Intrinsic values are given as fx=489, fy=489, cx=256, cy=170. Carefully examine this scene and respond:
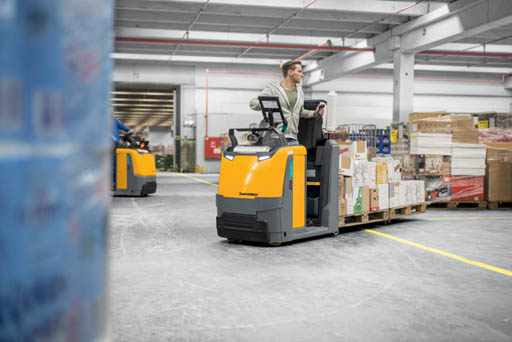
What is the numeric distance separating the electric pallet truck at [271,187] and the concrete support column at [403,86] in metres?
11.6

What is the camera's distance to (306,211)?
5.80m

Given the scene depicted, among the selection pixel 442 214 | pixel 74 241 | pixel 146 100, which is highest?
pixel 146 100

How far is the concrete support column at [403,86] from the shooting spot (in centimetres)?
1642

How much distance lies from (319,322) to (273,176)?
2282mm

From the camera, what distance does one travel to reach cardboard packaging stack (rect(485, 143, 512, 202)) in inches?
374

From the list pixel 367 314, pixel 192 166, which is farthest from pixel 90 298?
pixel 192 166

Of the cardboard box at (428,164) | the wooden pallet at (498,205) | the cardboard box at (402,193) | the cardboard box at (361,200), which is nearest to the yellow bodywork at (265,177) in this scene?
the cardboard box at (361,200)

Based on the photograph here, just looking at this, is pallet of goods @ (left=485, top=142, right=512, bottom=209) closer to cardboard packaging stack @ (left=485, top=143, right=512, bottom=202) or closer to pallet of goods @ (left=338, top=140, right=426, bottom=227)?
cardboard packaging stack @ (left=485, top=143, right=512, bottom=202)

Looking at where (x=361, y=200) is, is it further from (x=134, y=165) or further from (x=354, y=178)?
(x=134, y=165)

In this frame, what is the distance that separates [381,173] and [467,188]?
3690mm

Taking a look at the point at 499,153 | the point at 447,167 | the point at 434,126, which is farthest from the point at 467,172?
the point at 434,126

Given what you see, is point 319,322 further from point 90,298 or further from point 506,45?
point 506,45

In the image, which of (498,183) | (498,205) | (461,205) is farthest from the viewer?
(498,205)

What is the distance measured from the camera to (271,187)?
4.85m
